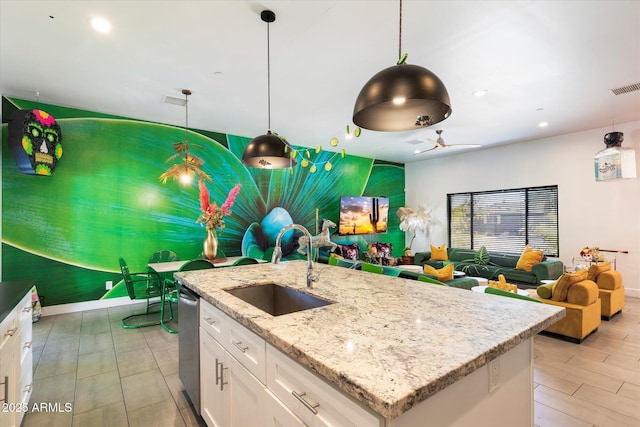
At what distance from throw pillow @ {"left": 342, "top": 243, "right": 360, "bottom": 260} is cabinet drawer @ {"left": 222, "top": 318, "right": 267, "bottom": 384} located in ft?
17.9

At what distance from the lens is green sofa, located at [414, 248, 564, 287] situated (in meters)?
5.10

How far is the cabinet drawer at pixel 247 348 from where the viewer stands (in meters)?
1.24

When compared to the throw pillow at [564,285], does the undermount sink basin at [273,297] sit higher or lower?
higher

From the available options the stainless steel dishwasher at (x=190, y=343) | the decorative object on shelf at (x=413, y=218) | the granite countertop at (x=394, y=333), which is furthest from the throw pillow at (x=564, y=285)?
the decorative object on shelf at (x=413, y=218)

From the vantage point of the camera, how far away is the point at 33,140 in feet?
12.0

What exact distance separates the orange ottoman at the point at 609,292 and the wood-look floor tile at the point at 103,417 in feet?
17.8

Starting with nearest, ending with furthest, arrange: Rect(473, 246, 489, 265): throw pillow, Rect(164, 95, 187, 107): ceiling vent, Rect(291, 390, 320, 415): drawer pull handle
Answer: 1. Rect(291, 390, 320, 415): drawer pull handle
2. Rect(164, 95, 187, 107): ceiling vent
3. Rect(473, 246, 489, 265): throw pillow

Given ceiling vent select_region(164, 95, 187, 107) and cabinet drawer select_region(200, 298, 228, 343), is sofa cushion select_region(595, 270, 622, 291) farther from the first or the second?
ceiling vent select_region(164, 95, 187, 107)

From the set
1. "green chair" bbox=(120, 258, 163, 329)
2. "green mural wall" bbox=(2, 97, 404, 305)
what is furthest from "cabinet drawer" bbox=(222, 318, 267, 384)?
"green mural wall" bbox=(2, 97, 404, 305)

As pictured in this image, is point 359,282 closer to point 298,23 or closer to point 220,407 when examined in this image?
point 220,407

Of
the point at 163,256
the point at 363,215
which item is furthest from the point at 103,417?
the point at 363,215

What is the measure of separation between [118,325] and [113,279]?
1.10 meters

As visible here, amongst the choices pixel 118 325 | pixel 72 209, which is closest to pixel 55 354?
pixel 118 325

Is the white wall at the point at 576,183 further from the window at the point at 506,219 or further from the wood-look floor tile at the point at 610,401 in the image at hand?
the wood-look floor tile at the point at 610,401
